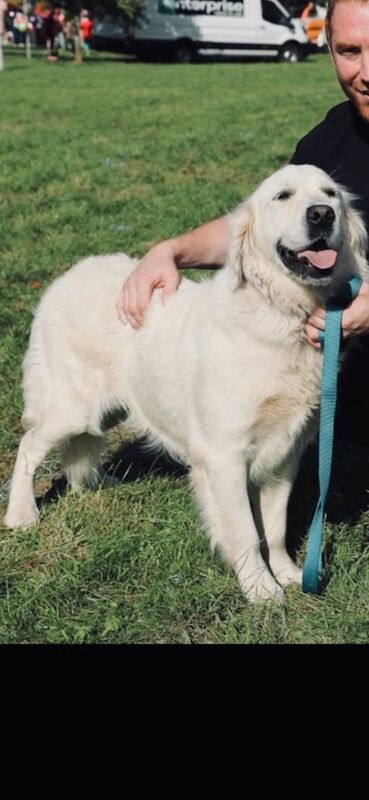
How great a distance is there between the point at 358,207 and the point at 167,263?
2.50 ft

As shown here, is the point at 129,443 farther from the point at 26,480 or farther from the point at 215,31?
the point at 215,31

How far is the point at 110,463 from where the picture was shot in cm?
460

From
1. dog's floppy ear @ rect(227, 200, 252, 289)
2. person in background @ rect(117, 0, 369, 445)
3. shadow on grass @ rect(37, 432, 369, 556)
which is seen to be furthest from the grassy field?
dog's floppy ear @ rect(227, 200, 252, 289)

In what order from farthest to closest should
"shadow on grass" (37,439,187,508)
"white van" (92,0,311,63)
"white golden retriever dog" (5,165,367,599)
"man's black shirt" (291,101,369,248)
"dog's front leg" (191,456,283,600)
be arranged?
1. "white van" (92,0,311,63)
2. "shadow on grass" (37,439,187,508)
3. "man's black shirt" (291,101,369,248)
4. "dog's front leg" (191,456,283,600)
5. "white golden retriever dog" (5,165,367,599)

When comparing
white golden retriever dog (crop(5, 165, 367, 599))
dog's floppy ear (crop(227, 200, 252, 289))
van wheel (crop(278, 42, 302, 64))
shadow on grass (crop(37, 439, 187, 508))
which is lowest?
van wheel (crop(278, 42, 302, 64))

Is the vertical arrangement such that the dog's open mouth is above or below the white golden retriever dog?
above

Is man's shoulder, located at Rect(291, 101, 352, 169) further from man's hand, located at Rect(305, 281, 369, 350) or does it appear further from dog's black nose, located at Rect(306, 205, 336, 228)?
dog's black nose, located at Rect(306, 205, 336, 228)

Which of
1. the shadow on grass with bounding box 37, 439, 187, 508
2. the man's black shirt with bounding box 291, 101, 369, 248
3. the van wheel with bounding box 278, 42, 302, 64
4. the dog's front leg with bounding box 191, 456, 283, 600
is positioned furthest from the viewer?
the van wheel with bounding box 278, 42, 302, 64

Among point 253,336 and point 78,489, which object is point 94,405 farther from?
point 253,336

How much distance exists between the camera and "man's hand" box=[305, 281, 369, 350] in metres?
3.21

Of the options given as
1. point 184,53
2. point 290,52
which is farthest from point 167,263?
point 290,52

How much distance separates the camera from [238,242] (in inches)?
129

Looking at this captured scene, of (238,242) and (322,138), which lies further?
(322,138)
